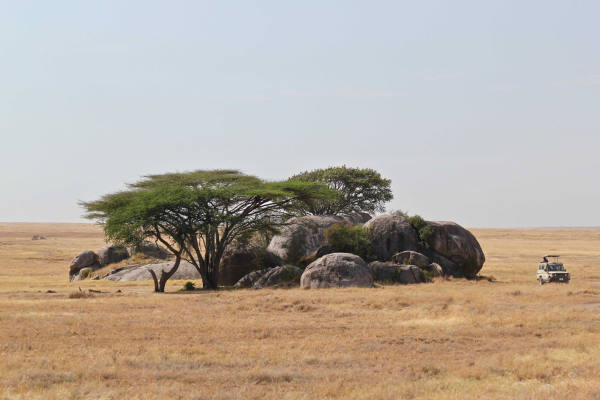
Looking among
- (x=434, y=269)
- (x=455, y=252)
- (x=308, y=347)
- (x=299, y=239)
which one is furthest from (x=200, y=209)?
(x=308, y=347)

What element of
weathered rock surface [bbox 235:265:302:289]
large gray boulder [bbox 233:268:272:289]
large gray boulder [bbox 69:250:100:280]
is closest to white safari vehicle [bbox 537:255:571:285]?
weathered rock surface [bbox 235:265:302:289]

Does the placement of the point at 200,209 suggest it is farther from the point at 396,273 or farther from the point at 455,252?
the point at 455,252

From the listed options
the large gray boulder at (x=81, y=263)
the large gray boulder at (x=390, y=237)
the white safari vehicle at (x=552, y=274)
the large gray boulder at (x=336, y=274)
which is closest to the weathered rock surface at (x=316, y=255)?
the large gray boulder at (x=390, y=237)

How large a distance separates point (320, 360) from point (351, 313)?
Answer: 10.1 metres

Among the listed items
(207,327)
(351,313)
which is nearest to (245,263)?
(351,313)

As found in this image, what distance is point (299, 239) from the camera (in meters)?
48.3

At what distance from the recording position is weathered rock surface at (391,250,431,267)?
147 ft

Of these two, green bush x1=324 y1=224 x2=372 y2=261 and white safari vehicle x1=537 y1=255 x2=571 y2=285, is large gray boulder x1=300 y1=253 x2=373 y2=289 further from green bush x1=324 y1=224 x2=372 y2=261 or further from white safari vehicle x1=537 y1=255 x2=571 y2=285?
white safari vehicle x1=537 y1=255 x2=571 y2=285

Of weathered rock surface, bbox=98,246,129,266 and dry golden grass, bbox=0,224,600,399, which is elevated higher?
weathered rock surface, bbox=98,246,129,266

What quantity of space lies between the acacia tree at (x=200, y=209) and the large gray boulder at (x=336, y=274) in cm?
569

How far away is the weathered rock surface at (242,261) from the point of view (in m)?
46.4

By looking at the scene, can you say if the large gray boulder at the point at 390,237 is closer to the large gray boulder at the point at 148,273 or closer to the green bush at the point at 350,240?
the green bush at the point at 350,240

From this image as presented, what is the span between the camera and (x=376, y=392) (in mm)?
12781

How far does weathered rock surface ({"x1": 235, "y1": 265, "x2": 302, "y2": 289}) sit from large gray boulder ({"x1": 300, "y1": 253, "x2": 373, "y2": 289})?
1.88 m
